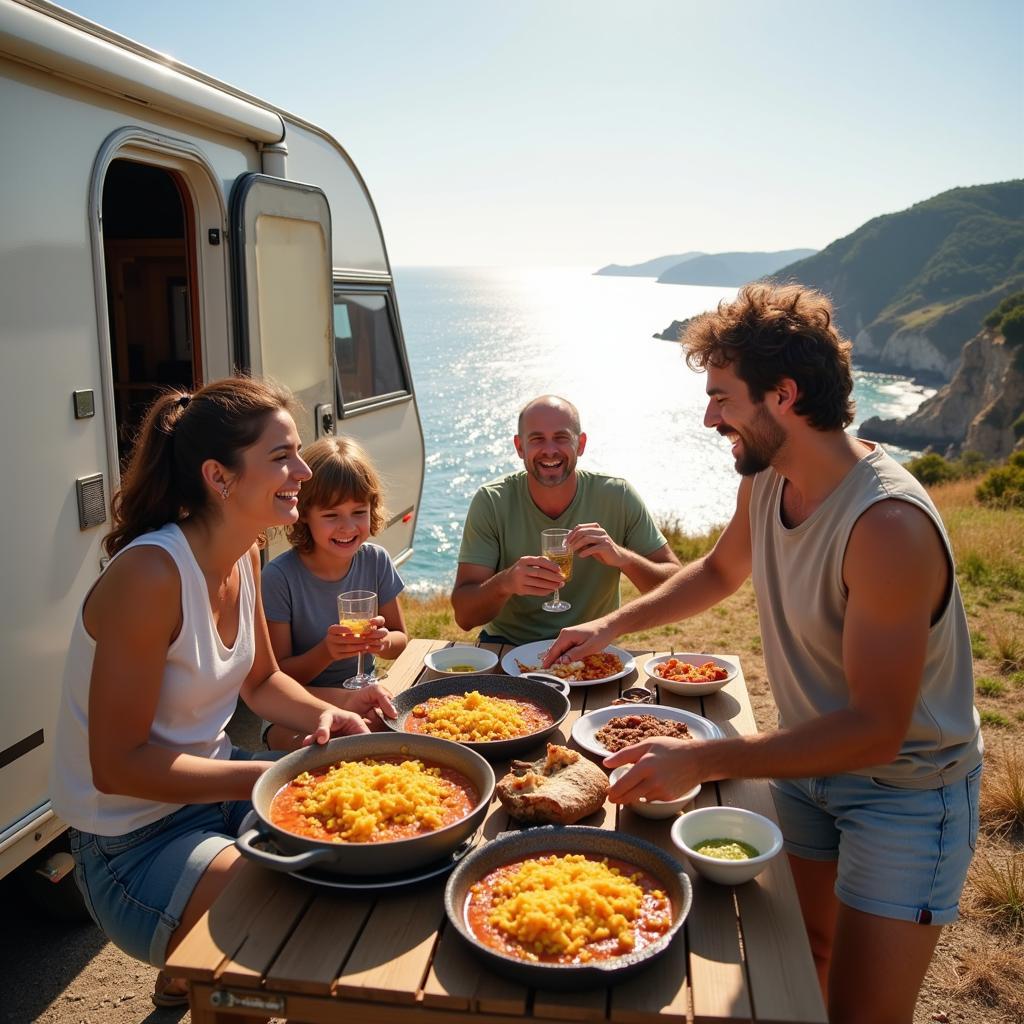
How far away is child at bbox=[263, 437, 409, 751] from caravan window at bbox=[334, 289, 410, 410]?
2.29 metres

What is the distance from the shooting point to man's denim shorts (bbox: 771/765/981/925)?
214 cm

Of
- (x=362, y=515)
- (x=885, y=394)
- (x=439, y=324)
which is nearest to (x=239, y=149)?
(x=362, y=515)

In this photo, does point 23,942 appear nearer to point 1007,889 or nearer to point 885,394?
point 1007,889

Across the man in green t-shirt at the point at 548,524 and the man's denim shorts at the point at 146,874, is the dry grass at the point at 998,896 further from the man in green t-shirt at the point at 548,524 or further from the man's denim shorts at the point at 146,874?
the man's denim shorts at the point at 146,874

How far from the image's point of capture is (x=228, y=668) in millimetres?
2373

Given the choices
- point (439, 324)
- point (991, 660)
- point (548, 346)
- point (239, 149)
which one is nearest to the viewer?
point (239, 149)

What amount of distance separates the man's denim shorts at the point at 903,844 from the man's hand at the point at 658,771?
1.63 feet

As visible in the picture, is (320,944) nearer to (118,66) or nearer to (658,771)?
(658,771)

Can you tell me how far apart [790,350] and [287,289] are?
3112mm

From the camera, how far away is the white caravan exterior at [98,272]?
113 inches

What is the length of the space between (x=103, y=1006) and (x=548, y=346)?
83.9m

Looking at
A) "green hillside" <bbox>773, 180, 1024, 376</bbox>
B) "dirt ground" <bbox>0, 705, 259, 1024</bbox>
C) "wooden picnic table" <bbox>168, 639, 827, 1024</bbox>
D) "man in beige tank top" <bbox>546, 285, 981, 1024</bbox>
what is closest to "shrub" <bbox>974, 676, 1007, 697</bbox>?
"man in beige tank top" <bbox>546, 285, 981, 1024</bbox>

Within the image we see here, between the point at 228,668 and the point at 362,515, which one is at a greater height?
the point at 362,515

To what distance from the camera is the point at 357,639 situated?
9.07ft
